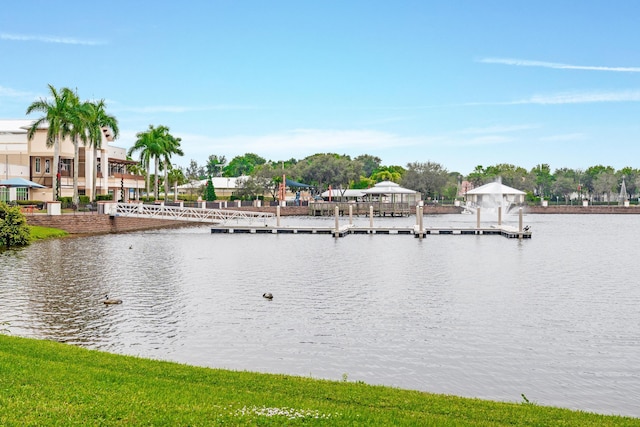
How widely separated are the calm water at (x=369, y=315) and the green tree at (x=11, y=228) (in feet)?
14.2

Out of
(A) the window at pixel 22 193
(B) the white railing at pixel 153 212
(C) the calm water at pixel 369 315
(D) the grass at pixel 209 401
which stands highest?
(A) the window at pixel 22 193

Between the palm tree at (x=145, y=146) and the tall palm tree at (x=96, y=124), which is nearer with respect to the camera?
the tall palm tree at (x=96, y=124)

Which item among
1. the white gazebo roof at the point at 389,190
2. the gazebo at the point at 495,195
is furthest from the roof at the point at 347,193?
the gazebo at the point at 495,195

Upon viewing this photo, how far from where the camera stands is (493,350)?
1827 cm

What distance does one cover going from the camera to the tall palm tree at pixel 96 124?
7038 centimetres

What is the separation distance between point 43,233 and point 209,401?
154ft

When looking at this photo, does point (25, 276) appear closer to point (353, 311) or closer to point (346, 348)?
point (353, 311)

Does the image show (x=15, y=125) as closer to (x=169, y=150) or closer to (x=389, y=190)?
(x=169, y=150)

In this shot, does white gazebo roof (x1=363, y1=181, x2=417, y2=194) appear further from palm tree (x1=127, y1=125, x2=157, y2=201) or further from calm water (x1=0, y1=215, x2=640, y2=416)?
calm water (x1=0, y1=215, x2=640, y2=416)

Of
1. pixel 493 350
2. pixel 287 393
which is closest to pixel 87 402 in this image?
pixel 287 393

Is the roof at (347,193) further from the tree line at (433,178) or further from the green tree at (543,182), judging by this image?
the green tree at (543,182)

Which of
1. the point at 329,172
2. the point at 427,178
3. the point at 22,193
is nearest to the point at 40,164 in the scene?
the point at 22,193

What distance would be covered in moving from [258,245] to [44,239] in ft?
53.8

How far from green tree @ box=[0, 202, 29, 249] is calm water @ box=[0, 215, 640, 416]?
4.34m
